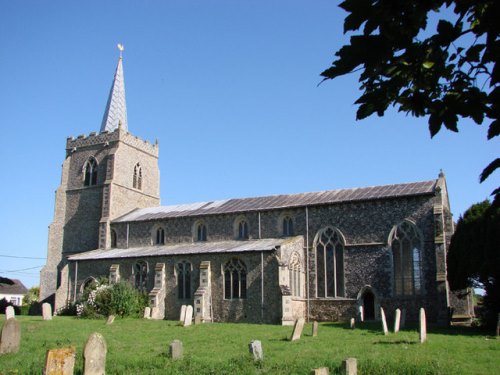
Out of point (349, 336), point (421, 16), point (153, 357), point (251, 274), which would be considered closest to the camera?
point (421, 16)

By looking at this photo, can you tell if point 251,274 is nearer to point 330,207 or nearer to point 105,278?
point 330,207

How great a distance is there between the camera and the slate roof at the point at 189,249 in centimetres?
3102

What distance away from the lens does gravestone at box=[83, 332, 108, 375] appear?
9.49 m

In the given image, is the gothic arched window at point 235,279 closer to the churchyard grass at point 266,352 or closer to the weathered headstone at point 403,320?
→ the churchyard grass at point 266,352

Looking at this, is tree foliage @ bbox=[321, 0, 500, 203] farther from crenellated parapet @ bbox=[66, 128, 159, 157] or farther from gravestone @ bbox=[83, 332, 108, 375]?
crenellated parapet @ bbox=[66, 128, 159, 157]

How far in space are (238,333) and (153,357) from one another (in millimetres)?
8129

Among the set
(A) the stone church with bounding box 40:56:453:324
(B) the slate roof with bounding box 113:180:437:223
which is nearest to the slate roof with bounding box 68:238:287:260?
(A) the stone church with bounding box 40:56:453:324

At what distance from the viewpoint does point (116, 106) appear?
1928 inches

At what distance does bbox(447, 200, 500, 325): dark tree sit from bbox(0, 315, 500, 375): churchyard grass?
137 inches

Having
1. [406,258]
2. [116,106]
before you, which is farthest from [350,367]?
[116,106]

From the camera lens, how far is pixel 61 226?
43250mm

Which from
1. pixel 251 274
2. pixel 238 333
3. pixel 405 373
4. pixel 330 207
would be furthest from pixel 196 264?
pixel 405 373

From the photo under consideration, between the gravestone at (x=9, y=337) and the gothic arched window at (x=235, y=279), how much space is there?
56.3ft

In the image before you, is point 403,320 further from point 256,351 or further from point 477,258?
point 256,351
